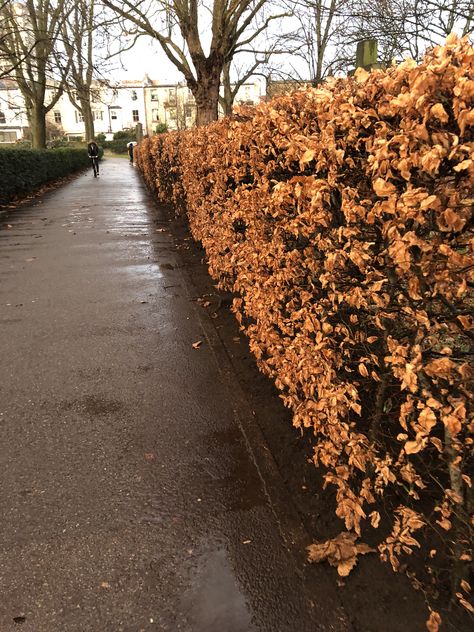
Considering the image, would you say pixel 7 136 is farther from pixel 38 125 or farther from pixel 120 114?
pixel 38 125

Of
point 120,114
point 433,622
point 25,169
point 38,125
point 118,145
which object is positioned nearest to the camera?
Result: point 433,622

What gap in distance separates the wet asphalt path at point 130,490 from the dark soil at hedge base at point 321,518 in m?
0.15

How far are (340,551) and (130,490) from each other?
1165 mm

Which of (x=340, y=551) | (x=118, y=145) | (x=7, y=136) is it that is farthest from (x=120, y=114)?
(x=340, y=551)

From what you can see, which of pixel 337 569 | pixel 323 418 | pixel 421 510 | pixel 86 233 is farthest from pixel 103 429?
pixel 86 233

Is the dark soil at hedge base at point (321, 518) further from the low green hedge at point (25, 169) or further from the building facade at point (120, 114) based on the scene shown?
the building facade at point (120, 114)

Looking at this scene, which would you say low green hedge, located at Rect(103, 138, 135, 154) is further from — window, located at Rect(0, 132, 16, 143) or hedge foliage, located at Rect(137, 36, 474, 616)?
hedge foliage, located at Rect(137, 36, 474, 616)

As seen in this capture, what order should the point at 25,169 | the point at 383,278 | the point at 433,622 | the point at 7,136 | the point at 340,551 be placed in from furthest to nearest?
the point at 7,136, the point at 25,169, the point at 340,551, the point at 383,278, the point at 433,622

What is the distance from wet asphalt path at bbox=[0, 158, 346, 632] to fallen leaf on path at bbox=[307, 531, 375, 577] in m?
0.14

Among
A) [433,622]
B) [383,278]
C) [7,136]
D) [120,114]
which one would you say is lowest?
[433,622]

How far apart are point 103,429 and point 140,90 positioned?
90306 millimetres

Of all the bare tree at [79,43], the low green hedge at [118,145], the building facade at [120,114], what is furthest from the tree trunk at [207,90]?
the building facade at [120,114]

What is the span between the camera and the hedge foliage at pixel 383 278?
4.93 ft

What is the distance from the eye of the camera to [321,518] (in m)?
2.32
